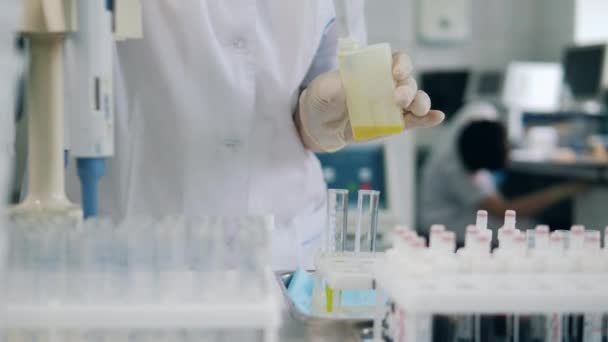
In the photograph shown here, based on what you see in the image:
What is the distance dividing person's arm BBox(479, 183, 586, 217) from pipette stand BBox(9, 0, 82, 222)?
11.1ft

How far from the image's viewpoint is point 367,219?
3.90ft

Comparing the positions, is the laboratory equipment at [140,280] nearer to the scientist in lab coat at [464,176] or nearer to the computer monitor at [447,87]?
the scientist in lab coat at [464,176]

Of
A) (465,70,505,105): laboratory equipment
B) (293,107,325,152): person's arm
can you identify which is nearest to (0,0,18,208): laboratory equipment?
(293,107,325,152): person's arm

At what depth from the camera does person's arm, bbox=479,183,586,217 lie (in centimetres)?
416

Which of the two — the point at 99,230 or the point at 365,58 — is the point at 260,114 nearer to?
the point at 365,58

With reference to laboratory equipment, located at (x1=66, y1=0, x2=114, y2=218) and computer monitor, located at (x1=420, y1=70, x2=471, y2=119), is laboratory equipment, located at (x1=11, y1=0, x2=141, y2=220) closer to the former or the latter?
laboratory equipment, located at (x1=66, y1=0, x2=114, y2=218)

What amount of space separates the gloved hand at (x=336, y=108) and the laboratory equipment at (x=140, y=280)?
1.26 feet

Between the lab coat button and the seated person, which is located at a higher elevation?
the lab coat button

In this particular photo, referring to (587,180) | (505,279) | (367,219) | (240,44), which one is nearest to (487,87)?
(587,180)

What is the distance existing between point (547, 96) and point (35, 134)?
18.9ft

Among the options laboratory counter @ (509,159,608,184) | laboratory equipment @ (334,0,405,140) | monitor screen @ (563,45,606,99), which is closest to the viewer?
laboratory equipment @ (334,0,405,140)

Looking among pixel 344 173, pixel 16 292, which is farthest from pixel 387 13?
pixel 16 292

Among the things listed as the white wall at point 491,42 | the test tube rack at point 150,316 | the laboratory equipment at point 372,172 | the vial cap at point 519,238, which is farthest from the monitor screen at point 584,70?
the test tube rack at point 150,316

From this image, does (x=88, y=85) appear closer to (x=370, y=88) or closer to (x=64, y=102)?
(x=64, y=102)
